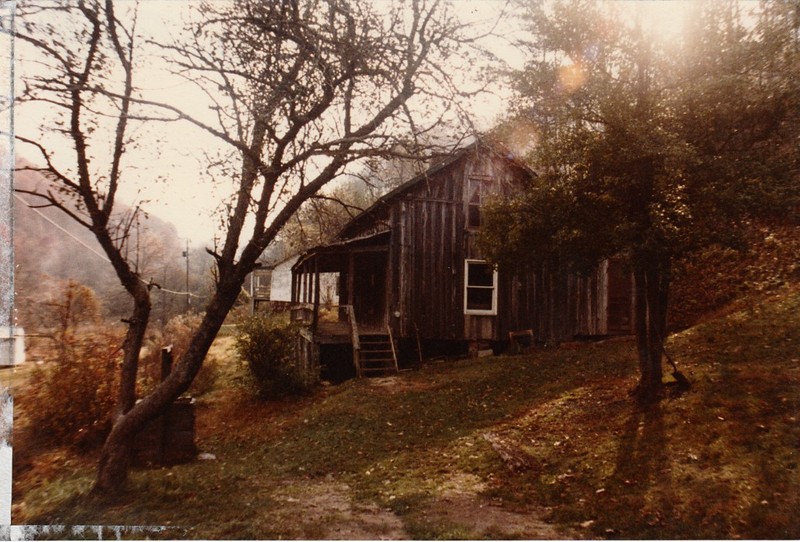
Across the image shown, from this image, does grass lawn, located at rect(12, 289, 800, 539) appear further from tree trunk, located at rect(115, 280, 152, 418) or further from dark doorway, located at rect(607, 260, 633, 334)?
dark doorway, located at rect(607, 260, 633, 334)

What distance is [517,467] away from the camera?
19.9ft

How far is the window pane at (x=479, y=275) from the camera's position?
1506 cm

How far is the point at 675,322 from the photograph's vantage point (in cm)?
1452

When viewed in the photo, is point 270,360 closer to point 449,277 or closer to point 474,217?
point 449,277

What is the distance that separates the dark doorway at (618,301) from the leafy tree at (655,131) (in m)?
9.81

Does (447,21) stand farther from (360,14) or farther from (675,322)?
(675,322)

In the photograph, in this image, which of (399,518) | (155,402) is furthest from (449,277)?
(399,518)

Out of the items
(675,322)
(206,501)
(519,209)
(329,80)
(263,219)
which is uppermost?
(329,80)

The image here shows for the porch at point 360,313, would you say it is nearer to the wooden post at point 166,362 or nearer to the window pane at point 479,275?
the window pane at point 479,275

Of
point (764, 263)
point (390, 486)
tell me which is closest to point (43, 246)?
point (390, 486)

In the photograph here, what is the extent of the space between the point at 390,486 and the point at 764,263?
1073cm

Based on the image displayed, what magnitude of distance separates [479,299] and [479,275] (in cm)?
79

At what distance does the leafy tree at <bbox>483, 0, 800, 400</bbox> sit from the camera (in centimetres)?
589

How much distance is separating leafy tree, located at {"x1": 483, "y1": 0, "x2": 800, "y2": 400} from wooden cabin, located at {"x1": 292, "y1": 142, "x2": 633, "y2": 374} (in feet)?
20.8
